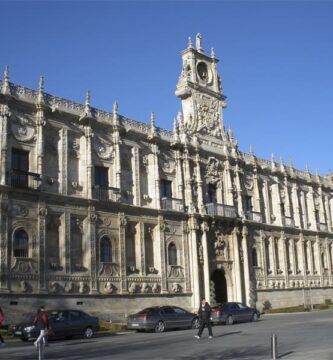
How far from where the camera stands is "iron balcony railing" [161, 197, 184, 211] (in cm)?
4172

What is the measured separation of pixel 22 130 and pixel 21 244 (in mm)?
7303

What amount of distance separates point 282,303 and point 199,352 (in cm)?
3466

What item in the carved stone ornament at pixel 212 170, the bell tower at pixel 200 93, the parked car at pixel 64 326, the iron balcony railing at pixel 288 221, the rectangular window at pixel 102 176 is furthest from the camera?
the iron balcony railing at pixel 288 221

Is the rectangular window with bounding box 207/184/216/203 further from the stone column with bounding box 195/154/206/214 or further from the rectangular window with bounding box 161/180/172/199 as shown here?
the rectangular window with bounding box 161/180/172/199

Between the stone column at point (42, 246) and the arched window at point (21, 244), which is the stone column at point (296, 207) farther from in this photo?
the arched window at point (21, 244)

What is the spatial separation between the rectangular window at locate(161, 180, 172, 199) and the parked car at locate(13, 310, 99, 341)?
1618 cm

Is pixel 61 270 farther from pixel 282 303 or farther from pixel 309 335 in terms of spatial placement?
pixel 282 303

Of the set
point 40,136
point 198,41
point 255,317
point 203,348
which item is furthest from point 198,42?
point 203,348

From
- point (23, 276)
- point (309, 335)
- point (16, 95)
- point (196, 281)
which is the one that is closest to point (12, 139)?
point (16, 95)

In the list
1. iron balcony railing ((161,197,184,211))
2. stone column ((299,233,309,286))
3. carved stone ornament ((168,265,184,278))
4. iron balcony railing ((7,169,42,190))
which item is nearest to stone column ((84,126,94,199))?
iron balcony railing ((7,169,42,190))

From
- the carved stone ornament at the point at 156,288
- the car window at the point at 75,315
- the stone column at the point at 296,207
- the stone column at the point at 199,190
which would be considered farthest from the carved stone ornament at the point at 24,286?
the stone column at the point at 296,207

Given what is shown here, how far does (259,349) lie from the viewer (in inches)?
733

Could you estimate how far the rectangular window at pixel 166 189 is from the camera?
42719 millimetres

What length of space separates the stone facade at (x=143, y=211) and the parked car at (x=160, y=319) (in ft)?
17.4
